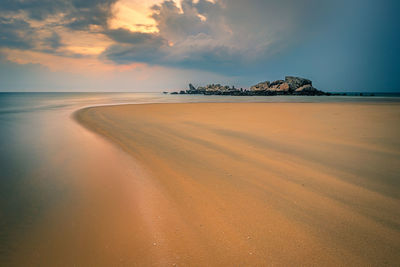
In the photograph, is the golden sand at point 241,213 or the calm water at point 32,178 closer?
the golden sand at point 241,213

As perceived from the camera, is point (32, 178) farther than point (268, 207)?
Yes

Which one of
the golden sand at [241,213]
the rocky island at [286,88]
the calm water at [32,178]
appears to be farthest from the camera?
the rocky island at [286,88]

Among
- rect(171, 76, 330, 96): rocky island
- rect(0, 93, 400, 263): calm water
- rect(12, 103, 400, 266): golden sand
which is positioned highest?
rect(171, 76, 330, 96): rocky island

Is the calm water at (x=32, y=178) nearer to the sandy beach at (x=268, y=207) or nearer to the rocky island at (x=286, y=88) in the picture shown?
the sandy beach at (x=268, y=207)

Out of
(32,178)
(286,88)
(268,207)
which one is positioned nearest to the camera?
(268,207)

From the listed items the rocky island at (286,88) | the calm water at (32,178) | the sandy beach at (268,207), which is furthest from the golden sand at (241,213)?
the rocky island at (286,88)

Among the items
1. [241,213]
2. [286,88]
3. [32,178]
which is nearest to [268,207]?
[241,213]

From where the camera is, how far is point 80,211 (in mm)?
2434

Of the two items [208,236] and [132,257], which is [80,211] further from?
[208,236]

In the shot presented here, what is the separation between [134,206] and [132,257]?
0.87 meters

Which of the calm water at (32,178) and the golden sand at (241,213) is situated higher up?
the golden sand at (241,213)

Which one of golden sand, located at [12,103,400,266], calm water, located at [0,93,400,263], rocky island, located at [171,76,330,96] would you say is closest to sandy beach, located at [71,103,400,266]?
golden sand, located at [12,103,400,266]

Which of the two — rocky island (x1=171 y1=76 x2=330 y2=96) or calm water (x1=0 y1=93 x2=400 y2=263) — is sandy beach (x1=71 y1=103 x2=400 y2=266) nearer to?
calm water (x1=0 y1=93 x2=400 y2=263)

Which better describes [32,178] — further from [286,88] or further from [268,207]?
[286,88]
